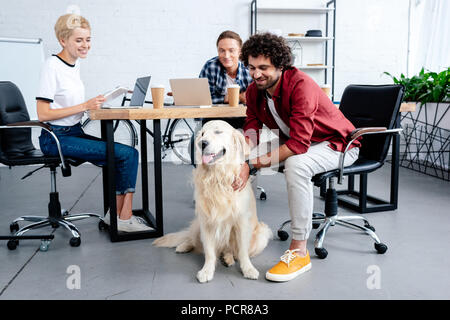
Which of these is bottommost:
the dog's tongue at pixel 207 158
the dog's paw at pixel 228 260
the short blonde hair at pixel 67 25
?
the dog's paw at pixel 228 260

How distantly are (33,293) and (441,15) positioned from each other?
16.8 ft

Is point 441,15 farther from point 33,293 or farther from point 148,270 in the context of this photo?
point 33,293

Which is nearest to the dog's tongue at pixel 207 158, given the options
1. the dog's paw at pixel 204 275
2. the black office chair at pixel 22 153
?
the dog's paw at pixel 204 275

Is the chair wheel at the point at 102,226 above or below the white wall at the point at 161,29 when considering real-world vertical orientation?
below

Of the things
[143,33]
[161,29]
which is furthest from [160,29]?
[143,33]

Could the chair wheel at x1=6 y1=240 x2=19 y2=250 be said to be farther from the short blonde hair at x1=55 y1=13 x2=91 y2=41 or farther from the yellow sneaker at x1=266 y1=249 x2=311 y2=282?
the yellow sneaker at x1=266 y1=249 x2=311 y2=282

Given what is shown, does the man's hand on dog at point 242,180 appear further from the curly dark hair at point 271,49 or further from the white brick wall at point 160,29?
the white brick wall at point 160,29

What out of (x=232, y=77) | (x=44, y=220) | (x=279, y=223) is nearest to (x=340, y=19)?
(x=232, y=77)

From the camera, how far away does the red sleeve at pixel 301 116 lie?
6.23 ft

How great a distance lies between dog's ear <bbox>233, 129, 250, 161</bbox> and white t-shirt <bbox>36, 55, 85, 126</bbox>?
3.56 ft

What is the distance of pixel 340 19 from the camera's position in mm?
5418

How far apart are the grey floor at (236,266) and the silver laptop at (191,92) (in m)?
0.82

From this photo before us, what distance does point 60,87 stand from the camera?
7.68 feet

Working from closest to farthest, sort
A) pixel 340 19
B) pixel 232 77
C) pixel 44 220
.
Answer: pixel 44 220 → pixel 232 77 → pixel 340 19
